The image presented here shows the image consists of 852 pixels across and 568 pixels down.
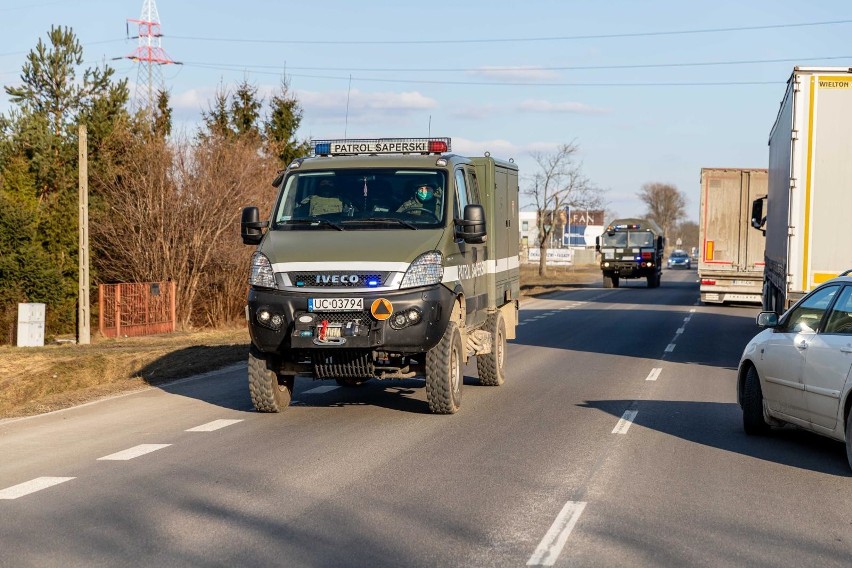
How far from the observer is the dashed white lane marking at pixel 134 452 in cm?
969

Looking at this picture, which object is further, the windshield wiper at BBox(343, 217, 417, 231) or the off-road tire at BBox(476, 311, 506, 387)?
the off-road tire at BBox(476, 311, 506, 387)

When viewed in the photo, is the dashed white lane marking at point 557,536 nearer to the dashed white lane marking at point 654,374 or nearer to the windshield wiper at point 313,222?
the windshield wiper at point 313,222

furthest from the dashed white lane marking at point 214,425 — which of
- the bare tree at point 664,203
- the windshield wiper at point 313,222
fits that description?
the bare tree at point 664,203

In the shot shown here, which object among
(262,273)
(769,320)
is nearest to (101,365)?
(262,273)

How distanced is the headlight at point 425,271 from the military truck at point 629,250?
44.3 meters

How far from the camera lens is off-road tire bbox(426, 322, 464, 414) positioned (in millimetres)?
11648

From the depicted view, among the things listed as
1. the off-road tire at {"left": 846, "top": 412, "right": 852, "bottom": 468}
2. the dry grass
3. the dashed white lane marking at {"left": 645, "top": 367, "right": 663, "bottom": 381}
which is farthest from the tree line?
the off-road tire at {"left": 846, "top": 412, "right": 852, "bottom": 468}

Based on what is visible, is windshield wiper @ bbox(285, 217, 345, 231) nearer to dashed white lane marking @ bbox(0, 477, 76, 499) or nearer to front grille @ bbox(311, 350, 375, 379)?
front grille @ bbox(311, 350, 375, 379)

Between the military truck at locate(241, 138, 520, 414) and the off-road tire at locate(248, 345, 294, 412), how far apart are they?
1cm

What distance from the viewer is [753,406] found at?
1079 centimetres

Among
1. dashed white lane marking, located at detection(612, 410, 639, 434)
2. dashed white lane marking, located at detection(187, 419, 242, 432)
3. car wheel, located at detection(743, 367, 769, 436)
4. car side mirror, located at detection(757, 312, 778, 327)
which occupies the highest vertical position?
car side mirror, located at detection(757, 312, 778, 327)

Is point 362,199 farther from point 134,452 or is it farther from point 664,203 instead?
point 664,203

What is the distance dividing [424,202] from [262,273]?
1.92 m

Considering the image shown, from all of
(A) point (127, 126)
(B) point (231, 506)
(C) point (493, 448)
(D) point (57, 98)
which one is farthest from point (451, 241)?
(D) point (57, 98)
